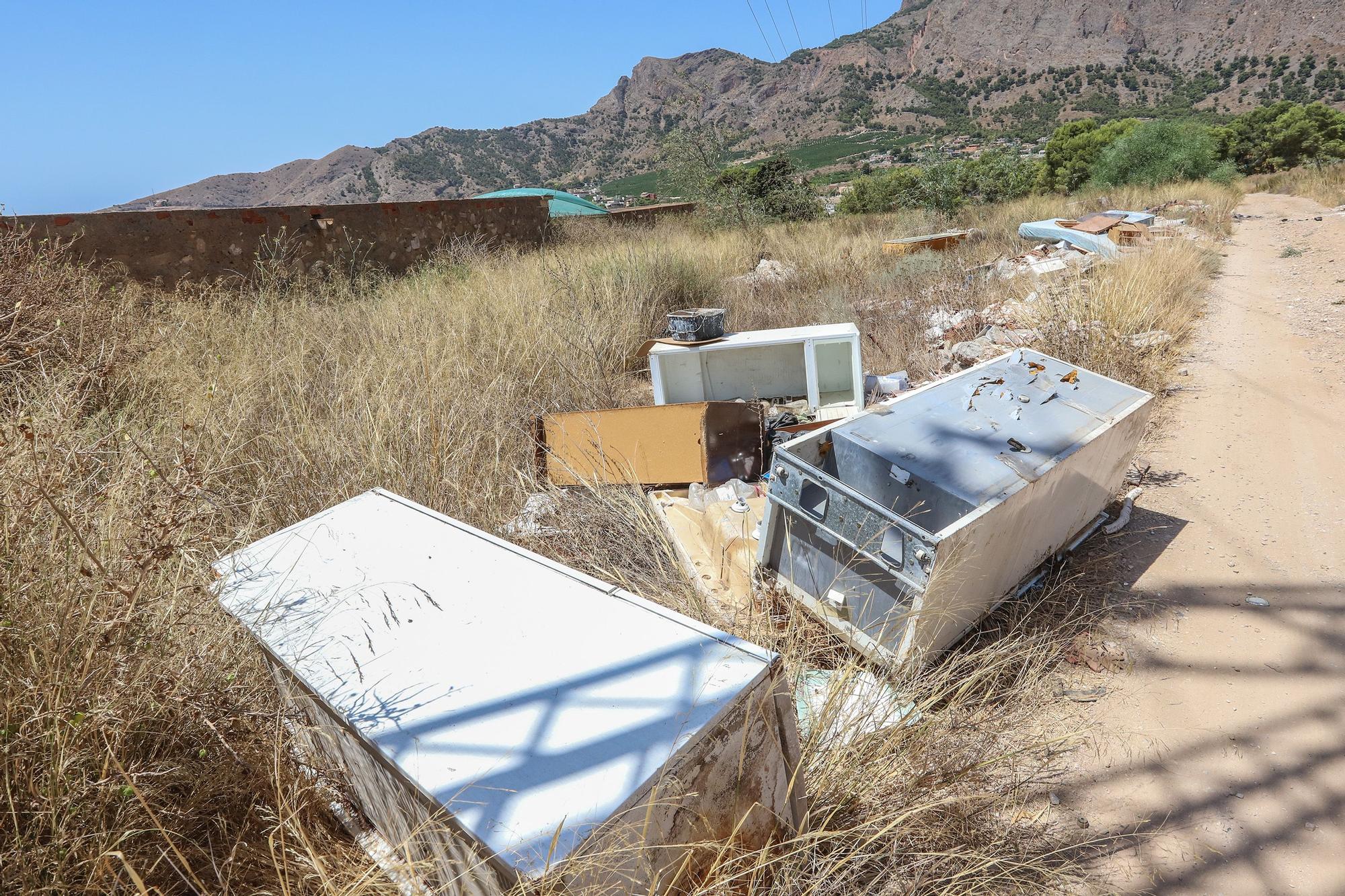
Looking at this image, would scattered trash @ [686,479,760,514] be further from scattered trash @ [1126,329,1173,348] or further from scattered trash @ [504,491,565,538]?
scattered trash @ [1126,329,1173,348]

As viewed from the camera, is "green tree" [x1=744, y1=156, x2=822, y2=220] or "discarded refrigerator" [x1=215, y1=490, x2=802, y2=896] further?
"green tree" [x1=744, y1=156, x2=822, y2=220]

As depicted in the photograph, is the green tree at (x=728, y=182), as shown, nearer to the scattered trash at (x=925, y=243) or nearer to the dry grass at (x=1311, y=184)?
the scattered trash at (x=925, y=243)

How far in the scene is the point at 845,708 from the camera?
2.33 m

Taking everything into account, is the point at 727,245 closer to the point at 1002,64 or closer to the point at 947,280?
the point at 947,280

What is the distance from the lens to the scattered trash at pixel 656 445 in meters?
3.78

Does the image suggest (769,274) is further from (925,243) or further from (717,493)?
(717,493)

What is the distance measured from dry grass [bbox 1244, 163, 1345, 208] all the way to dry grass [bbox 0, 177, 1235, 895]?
18.1 meters

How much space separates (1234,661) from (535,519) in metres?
3.16

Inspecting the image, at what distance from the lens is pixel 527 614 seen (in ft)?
5.02

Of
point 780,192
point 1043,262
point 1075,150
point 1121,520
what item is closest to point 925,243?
point 1043,262

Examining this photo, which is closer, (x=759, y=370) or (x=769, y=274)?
(x=759, y=370)

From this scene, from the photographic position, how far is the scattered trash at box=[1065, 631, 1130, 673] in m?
2.82

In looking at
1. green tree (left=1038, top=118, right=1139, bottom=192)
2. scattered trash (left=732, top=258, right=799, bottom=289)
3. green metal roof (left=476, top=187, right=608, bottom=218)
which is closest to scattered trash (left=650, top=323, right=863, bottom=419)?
scattered trash (left=732, top=258, right=799, bottom=289)

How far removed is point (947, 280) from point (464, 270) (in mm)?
6171
